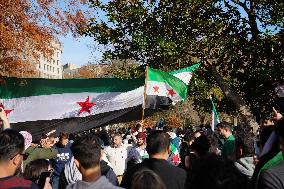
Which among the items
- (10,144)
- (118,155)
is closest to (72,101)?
(118,155)

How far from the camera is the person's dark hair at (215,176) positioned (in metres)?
2.02

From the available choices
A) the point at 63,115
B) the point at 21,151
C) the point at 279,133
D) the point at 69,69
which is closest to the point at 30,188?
the point at 21,151

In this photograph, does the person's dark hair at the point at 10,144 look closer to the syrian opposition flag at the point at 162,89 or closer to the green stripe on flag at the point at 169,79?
the syrian opposition flag at the point at 162,89

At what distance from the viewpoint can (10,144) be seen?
3.70 metres

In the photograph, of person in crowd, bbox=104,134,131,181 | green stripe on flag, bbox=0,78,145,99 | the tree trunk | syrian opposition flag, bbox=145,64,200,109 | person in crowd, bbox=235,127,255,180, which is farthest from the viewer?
the tree trunk

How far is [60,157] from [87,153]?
4.96 metres

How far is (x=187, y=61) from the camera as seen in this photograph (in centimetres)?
1584

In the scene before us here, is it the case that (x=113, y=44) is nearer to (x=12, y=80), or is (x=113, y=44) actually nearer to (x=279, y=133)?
(x=12, y=80)

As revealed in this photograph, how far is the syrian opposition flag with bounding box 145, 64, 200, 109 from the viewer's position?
31.3 feet

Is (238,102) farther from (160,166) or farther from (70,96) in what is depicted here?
(160,166)

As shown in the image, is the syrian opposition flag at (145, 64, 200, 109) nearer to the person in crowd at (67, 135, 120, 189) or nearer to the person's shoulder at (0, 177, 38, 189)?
the person in crowd at (67, 135, 120, 189)

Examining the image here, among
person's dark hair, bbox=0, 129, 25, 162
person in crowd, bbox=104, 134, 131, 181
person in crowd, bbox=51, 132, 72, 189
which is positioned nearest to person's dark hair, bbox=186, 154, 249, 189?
person's dark hair, bbox=0, 129, 25, 162

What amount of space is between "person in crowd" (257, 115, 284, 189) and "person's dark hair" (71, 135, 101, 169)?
4.60ft

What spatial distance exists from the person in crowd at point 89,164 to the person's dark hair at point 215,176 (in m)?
1.34
